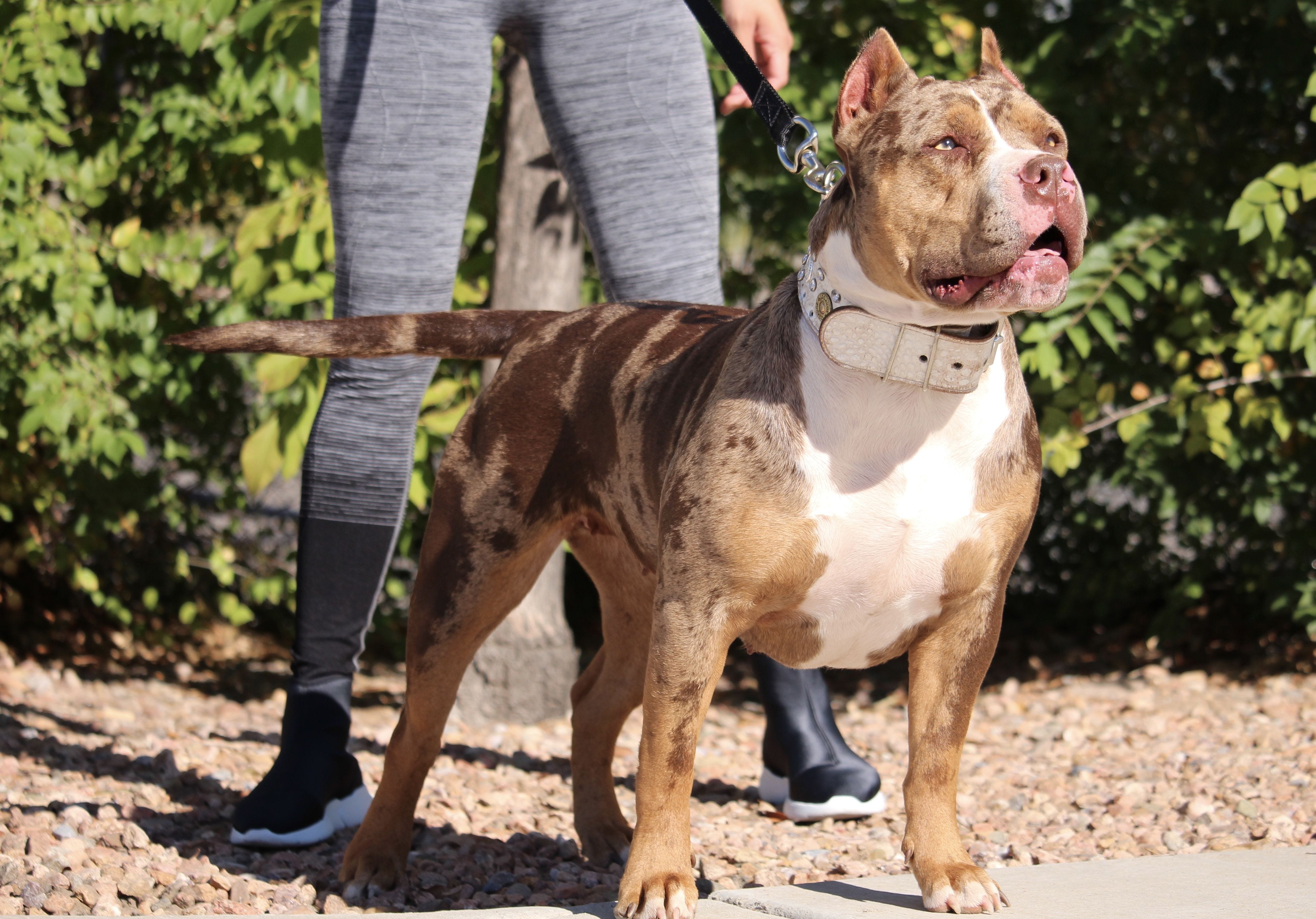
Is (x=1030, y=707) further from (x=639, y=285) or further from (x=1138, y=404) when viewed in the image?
(x=639, y=285)

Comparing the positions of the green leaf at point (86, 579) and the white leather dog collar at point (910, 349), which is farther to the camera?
the green leaf at point (86, 579)

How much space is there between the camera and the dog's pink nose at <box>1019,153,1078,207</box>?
2.05 metres

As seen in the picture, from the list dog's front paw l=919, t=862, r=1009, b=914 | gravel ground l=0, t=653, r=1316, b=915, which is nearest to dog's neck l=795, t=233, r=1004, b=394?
dog's front paw l=919, t=862, r=1009, b=914

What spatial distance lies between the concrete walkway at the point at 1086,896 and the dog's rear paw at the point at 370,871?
575 mm

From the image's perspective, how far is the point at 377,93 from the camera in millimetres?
3230

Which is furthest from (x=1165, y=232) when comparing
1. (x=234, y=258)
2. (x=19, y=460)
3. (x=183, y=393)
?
(x=19, y=460)

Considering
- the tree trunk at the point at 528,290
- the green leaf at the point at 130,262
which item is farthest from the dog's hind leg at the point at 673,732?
the green leaf at the point at 130,262

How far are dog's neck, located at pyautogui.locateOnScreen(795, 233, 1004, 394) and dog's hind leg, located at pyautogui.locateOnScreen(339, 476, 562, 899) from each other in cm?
87

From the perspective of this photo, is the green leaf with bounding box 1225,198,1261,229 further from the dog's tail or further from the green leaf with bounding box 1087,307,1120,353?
the dog's tail

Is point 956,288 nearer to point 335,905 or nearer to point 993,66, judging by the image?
point 993,66

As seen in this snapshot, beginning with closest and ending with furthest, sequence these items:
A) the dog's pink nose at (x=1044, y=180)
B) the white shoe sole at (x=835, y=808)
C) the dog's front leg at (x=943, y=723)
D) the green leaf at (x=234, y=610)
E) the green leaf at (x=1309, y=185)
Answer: the dog's pink nose at (x=1044, y=180) < the dog's front leg at (x=943, y=723) < the white shoe sole at (x=835, y=808) < the green leaf at (x=1309, y=185) < the green leaf at (x=234, y=610)

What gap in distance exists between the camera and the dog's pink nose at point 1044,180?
205 centimetres

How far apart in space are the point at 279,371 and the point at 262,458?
0.33 m

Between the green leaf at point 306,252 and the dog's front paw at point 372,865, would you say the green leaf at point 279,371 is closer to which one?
the green leaf at point 306,252
